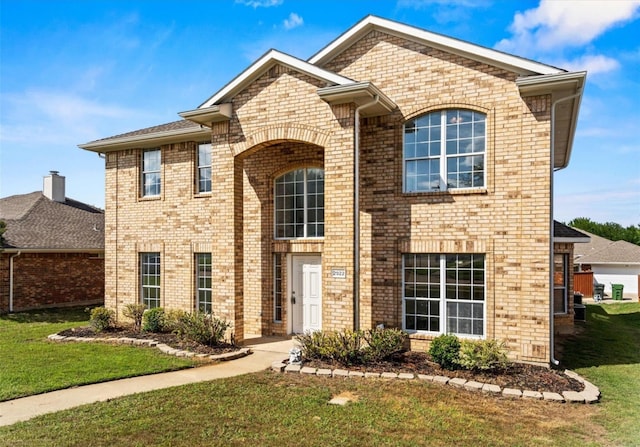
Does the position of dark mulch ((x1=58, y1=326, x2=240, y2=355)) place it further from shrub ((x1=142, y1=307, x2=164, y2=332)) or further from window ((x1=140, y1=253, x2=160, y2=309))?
window ((x1=140, y1=253, x2=160, y2=309))

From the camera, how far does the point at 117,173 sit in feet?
49.2

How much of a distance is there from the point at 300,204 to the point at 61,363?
22.1 ft

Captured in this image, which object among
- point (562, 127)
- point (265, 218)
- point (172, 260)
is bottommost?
point (172, 260)

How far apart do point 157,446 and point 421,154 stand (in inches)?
310

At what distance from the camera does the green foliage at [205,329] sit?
1065 cm

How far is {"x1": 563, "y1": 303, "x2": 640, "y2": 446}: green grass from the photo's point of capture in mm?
6340

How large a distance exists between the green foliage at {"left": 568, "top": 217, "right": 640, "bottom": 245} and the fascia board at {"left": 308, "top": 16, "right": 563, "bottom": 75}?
5729 cm

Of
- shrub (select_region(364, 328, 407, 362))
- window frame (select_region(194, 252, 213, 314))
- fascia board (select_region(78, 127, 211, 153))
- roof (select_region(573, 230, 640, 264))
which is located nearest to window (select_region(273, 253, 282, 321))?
window frame (select_region(194, 252, 213, 314))

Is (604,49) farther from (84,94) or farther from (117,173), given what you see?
(117,173)

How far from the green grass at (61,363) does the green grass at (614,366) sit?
7.77m

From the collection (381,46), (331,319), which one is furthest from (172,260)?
(381,46)

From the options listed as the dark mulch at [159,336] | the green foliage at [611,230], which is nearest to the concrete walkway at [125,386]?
the dark mulch at [159,336]

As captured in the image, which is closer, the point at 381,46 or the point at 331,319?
the point at 331,319

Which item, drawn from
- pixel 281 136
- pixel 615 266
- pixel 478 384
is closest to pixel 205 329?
pixel 281 136
